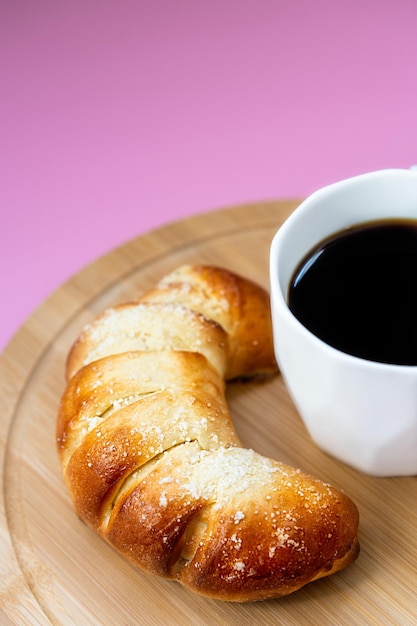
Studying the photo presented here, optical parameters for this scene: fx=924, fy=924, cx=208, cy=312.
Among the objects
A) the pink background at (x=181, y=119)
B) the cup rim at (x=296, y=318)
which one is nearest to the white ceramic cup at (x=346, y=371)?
the cup rim at (x=296, y=318)

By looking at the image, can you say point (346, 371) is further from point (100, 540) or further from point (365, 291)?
point (100, 540)

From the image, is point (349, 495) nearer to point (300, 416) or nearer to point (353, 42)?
point (300, 416)

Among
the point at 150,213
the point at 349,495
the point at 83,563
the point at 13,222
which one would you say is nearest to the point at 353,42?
the point at 150,213

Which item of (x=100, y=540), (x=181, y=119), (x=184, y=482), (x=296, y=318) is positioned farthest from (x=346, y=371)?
→ (x=181, y=119)

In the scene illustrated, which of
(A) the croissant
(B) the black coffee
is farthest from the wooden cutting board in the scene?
(B) the black coffee

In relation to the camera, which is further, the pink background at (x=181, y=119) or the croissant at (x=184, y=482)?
the pink background at (x=181, y=119)

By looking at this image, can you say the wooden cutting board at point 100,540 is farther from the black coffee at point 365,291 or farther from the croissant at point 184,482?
the black coffee at point 365,291
